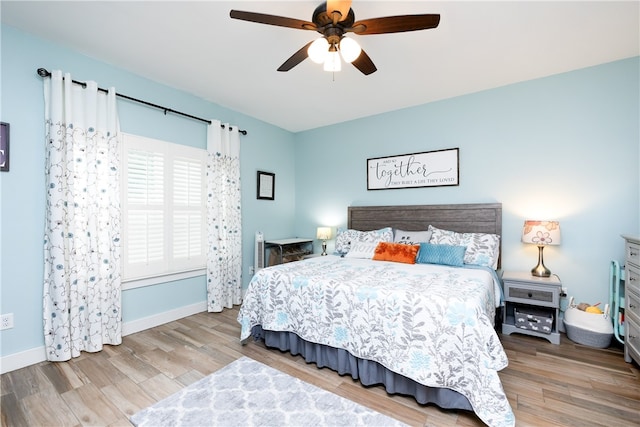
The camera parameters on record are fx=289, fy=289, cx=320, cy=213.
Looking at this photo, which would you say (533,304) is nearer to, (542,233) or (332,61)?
(542,233)

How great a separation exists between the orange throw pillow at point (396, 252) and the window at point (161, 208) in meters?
2.14

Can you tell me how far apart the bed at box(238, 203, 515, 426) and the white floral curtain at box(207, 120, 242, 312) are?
3.73 feet

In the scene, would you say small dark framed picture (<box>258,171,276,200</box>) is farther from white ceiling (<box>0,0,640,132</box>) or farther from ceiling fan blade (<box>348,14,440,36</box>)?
ceiling fan blade (<box>348,14,440,36</box>)

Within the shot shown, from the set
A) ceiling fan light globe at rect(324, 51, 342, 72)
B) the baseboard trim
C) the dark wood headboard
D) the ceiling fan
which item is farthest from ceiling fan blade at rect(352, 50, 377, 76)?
the baseboard trim

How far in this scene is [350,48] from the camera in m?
1.90

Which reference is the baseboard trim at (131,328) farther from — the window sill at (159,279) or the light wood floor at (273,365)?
the window sill at (159,279)

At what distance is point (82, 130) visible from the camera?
256 centimetres

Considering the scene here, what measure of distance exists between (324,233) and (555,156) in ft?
9.44

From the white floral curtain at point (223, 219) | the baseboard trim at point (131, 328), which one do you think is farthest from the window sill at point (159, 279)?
the baseboard trim at point (131, 328)

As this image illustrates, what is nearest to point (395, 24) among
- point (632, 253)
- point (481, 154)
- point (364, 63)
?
point (364, 63)

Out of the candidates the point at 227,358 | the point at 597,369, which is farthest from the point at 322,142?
the point at 597,369

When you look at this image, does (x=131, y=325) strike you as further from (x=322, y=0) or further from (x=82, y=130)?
(x=322, y=0)

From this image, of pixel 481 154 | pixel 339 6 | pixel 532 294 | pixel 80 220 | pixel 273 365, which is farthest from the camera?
pixel 481 154

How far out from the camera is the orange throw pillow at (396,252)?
3.06 meters
